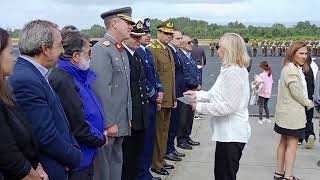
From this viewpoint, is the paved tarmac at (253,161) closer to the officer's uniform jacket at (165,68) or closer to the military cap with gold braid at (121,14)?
the officer's uniform jacket at (165,68)

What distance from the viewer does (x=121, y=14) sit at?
A: 435 centimetres

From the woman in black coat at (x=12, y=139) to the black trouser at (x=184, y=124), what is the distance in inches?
197

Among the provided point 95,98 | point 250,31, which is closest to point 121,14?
point 95,98

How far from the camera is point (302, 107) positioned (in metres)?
5.45

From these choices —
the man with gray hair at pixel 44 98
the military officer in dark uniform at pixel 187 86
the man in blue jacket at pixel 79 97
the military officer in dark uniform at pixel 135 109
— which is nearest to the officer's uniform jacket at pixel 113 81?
the military officer in dark uniform at pixel 135 109

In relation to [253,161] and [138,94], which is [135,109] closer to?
[138,94]

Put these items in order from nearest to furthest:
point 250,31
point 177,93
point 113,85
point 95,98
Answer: point 95,98
point 113,85
point 177,93
point 250,31

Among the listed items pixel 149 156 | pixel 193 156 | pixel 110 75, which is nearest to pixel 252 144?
pixel 193 156

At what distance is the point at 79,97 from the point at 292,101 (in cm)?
300

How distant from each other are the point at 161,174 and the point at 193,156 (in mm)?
1178

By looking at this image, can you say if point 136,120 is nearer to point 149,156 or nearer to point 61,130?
point 149,156

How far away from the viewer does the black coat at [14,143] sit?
2.35 metres

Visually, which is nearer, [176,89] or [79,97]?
[79,97]

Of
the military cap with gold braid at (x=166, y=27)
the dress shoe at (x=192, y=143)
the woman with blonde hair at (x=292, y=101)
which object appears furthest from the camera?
the dress shoe at (x=192, y=143)
